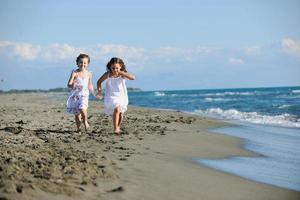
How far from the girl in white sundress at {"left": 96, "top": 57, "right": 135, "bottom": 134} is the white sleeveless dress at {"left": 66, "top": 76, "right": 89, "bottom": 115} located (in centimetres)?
31

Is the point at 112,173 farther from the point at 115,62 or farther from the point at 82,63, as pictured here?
the point at 82,63

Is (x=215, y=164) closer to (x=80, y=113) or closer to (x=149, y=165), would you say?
(x=149, y=165)

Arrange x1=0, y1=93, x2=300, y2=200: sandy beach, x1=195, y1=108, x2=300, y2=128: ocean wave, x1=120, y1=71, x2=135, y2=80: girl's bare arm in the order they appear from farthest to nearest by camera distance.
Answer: x1=195, y1=108, x2=300, y2=128: ocean wave → x1=120, y1=71, x2=135, y2=80: girl's bare arm → x1=0, y1=93, x2=300, y2=200: sandy beach

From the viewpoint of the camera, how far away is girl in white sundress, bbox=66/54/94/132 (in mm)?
9000

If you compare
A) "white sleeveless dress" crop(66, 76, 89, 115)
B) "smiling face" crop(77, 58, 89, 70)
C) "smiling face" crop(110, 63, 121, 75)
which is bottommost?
"white sleeveless dress" crop(66, 76, 89, 115)

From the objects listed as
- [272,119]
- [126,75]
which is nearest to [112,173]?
[126,75]

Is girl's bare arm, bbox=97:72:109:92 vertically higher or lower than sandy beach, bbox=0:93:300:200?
higher

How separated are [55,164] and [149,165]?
1.21 metres

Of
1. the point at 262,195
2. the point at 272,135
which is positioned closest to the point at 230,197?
the point at 262,195

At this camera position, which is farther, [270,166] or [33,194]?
[270,166]

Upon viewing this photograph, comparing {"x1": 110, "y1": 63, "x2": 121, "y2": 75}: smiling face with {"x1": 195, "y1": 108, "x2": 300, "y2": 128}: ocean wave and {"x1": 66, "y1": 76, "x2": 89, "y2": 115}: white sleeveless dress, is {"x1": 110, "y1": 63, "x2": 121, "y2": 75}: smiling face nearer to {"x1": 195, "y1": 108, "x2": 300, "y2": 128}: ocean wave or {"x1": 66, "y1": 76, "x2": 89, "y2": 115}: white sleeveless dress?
{"x1": 66, "y1": 76, "x2": 89, "y2": 115}: white sleeveless dress

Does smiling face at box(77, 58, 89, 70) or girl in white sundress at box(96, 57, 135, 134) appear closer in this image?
girl in white sundress at box(96, 57, 135, 134)

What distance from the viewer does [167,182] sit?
4.55 meters

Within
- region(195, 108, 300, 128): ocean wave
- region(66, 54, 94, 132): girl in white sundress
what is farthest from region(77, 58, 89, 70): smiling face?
region(195, 108, 300, 128): ocean wave
